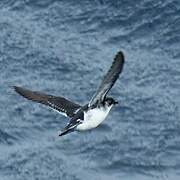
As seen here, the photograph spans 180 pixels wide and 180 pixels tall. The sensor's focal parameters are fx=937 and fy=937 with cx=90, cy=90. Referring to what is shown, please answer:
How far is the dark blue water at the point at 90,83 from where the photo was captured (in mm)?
24484

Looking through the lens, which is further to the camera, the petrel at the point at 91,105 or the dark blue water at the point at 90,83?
the dark blue water at the point at 90,83

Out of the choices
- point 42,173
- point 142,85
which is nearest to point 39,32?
point 142,85

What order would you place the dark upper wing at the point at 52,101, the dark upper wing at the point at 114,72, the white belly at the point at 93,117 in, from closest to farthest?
the dark upper wing at the point at 114,72, the white belly at the point at 93,117, the dark upper wing at the point at 52,101

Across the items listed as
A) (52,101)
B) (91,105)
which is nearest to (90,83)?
(52,101)

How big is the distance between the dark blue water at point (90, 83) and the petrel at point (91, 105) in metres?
3.81

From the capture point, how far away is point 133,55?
28.4 m

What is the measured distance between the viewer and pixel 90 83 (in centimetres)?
2733

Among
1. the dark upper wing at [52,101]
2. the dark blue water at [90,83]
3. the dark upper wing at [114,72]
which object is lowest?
the dark blue water at [90,83]

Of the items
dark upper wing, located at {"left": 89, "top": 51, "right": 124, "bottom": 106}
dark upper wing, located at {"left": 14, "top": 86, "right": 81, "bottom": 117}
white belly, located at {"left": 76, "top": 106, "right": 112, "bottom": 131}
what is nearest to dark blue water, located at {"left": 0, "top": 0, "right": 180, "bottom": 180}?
dark upper wing, located at {"left": 14, "top": 86, "right": 81, "bottom": 117}

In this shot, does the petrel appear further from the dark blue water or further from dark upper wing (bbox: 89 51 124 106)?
the dark blue water

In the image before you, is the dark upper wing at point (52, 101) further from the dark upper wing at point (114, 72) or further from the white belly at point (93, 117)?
the dark upper wing at point (114, 72)

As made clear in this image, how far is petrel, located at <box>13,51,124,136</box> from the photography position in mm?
18672

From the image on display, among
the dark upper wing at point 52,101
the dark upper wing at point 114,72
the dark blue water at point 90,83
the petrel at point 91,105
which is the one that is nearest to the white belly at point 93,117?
the petrel at point 91,105

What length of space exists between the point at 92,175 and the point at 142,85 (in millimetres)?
3990
